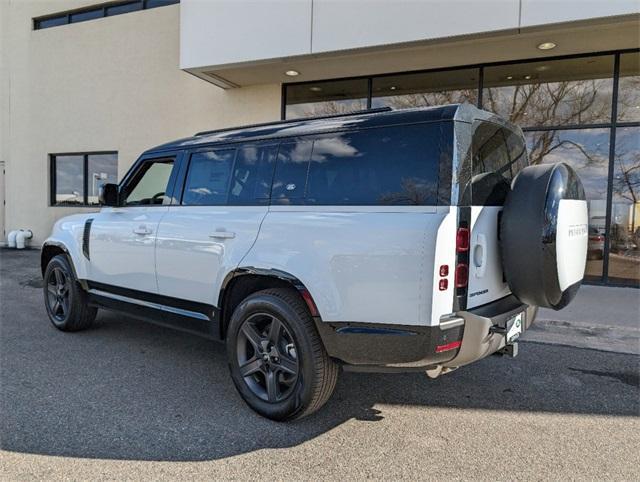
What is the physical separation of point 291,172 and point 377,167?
27.9 inches

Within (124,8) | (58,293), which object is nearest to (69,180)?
(124,8)

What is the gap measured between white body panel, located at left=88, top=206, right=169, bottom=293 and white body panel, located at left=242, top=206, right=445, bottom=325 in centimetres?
157

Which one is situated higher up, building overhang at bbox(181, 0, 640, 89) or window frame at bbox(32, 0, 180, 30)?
window frame at bbox(32, 0, 180, 30)

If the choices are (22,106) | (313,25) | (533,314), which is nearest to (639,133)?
(313,25)

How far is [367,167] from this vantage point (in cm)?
290

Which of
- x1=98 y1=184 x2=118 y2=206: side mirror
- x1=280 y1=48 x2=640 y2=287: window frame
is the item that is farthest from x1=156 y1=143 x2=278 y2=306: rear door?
x1=280 y1=48 x2=640 y2=287: window frame

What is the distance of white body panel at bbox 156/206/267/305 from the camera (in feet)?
11.2

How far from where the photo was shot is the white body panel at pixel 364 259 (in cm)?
258

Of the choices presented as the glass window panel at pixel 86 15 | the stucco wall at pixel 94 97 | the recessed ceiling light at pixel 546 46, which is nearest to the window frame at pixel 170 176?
the stucco wall at pixel 94 97

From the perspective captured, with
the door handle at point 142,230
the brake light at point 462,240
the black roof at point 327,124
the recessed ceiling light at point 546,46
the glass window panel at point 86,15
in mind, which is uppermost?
the glass window panel at point 86,15

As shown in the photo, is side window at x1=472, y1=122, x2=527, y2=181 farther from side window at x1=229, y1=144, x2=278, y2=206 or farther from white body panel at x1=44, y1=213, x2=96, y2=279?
white body panel at x1=44, y1=213, x2=96, y2=279

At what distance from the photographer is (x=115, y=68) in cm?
1204

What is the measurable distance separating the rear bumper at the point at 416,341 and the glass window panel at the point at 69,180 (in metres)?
12.1

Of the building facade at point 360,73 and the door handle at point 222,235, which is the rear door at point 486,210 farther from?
the building facade at point 360,73
